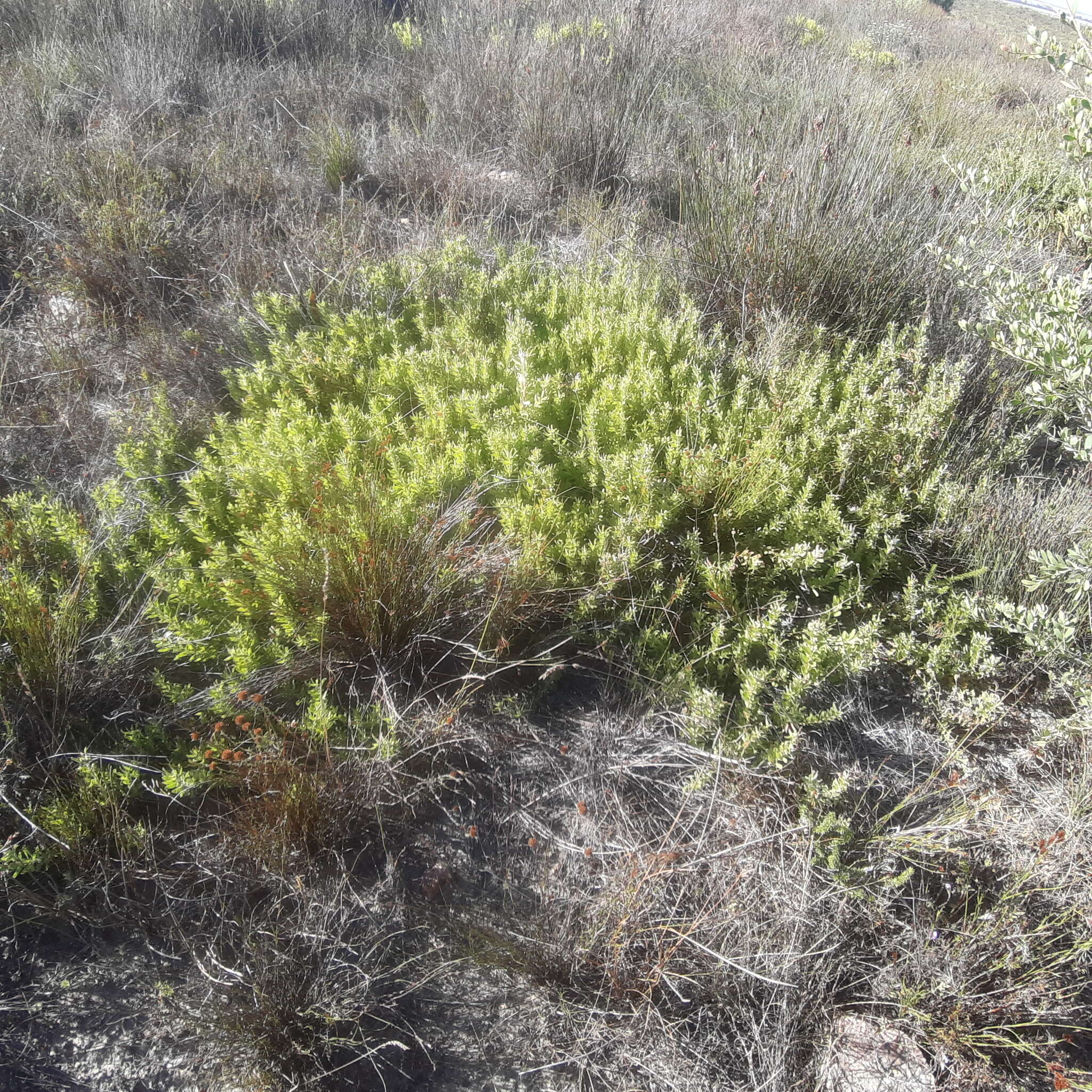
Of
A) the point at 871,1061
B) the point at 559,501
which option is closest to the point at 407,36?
the point at 559,501

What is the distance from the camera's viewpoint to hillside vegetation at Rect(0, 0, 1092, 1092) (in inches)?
68.2

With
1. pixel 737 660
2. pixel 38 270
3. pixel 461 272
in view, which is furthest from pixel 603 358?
pixel 38 270

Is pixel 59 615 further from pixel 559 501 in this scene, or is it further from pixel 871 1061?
pixel 871 1061

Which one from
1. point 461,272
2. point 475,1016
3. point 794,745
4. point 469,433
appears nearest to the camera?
point 475,1016

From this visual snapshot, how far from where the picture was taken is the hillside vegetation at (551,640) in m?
1.73

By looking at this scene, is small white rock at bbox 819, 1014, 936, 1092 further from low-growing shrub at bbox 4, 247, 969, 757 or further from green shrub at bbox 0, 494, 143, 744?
green shrub at bbox 0, 494, 143, 744

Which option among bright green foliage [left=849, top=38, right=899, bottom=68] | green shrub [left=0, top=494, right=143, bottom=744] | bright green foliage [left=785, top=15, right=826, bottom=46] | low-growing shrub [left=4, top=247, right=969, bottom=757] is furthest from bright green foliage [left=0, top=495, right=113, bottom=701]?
bright green foliage [left=785, top=15, right=826, bottom=46]

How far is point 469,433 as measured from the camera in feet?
9.51

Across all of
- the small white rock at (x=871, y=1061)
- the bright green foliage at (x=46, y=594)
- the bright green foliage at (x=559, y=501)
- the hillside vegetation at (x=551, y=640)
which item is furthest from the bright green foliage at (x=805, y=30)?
the small white rock at (x=871, y=1061)

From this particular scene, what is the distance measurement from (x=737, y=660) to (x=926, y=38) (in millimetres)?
12259

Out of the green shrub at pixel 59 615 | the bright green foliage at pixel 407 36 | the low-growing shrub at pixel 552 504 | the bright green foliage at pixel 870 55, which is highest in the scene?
the bright green foliage at pixel 870 55

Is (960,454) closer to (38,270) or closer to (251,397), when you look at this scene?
(251,397)

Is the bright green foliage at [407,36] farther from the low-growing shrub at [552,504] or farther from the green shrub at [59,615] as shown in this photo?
the green shrub at [59,615]

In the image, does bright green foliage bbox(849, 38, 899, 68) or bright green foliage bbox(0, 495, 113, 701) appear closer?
bright green foliage bbox(0, 495, 113, 701)
